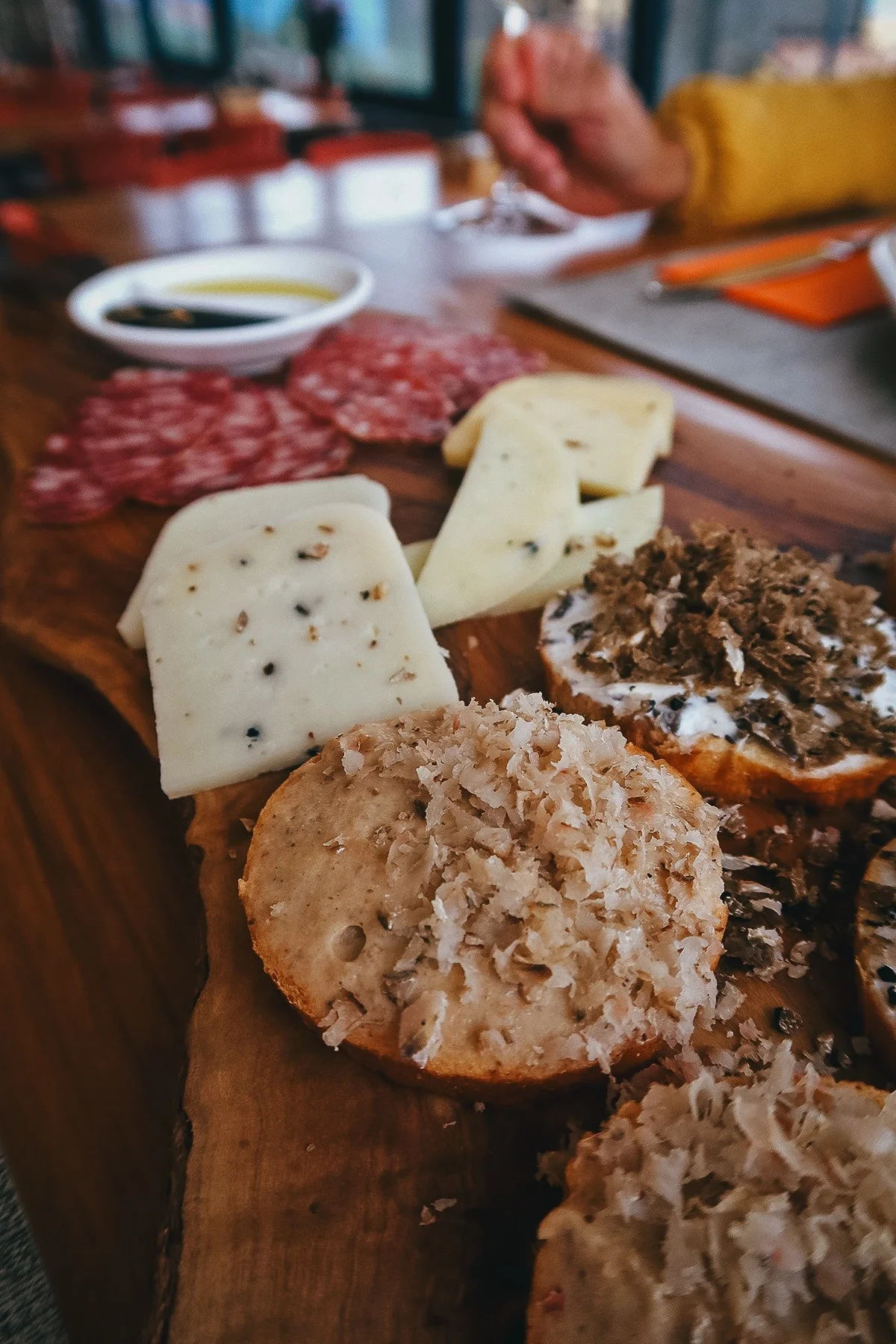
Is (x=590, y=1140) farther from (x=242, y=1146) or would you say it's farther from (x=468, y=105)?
(x=468, y=105)

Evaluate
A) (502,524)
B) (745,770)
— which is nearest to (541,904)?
(745,770)

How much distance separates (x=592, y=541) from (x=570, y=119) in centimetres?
208

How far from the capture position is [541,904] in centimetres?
83

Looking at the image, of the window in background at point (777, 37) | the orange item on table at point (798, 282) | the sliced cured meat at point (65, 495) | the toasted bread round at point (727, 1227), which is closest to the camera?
the toasted bread round at point (727, 1227)

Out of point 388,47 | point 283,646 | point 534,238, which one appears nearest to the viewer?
point 283,646

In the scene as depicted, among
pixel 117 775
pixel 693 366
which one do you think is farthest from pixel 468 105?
pixel 117 775

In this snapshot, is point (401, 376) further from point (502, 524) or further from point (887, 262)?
point (887, 262)

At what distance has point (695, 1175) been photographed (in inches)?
26.5

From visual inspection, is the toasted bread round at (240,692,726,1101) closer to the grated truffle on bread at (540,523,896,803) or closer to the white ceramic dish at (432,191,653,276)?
the grated truffle on bread at (540,523,896,803)

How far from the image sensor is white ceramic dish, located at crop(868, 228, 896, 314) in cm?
190

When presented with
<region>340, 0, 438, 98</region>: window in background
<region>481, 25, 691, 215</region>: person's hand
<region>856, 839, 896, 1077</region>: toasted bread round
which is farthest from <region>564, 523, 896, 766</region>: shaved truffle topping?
<region>340, 0, 438, 98</region>: window in background

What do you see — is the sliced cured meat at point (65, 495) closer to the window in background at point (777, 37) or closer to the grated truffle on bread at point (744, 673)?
the grated truffle on bread at point (744, 673)

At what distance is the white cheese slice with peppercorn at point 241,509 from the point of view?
57.4 inches

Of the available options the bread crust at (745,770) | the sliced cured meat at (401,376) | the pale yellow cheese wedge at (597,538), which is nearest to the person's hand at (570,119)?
the sliced cured meat at (401,376)
